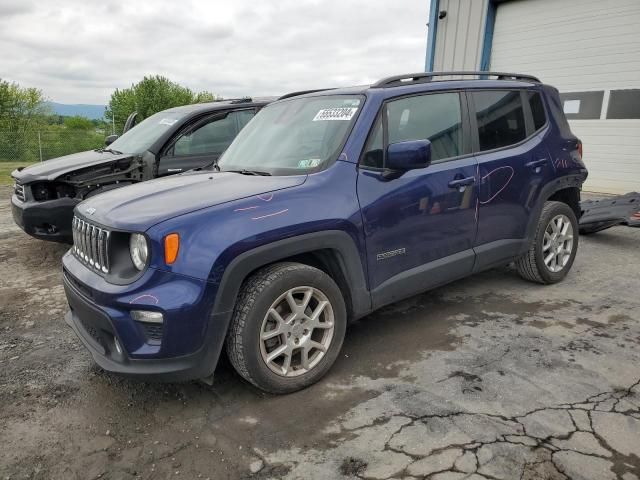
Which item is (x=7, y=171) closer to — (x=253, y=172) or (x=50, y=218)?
(x=50, y=218)

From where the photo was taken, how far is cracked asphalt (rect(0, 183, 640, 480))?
86.8 inches

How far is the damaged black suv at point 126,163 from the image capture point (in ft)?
17.0

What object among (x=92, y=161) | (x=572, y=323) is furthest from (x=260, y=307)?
(x=92, y=161)

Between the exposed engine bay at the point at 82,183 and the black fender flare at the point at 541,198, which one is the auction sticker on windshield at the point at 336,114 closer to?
the black fender flare at the point at 541,198

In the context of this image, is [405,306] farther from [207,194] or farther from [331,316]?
[207,194]

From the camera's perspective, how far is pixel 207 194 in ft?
8.99

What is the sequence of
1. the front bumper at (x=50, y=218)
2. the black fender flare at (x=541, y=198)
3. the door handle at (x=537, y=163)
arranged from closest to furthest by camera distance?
the door handle at (x=537, y=163), the black fender flare at (x=541, y=198), the front bumper at (x=50, y=218)

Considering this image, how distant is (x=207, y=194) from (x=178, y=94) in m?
37.1

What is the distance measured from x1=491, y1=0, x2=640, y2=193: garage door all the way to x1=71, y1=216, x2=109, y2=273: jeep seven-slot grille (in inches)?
360

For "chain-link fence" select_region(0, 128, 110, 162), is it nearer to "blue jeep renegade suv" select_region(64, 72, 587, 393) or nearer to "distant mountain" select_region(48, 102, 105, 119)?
"distant mountain" select_region(48, 102, 105, 119)

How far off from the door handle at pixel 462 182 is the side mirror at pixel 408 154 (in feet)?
1.60

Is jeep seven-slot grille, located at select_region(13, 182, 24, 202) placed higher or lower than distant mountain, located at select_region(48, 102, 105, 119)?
lower

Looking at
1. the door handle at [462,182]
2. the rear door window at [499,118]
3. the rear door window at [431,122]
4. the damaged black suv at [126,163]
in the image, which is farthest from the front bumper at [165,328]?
the damaged black suv at [126,163]

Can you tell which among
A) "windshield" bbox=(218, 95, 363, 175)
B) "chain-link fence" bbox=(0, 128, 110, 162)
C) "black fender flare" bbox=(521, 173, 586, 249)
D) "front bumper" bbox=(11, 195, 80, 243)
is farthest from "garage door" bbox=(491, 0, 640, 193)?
"chain-link fence" bbox=(0, 128, 110, 162)
